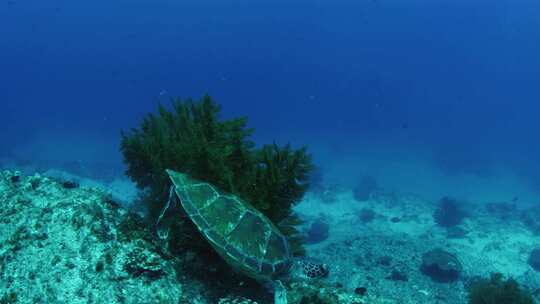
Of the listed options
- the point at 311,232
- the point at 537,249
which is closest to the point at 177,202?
the point at 311,232

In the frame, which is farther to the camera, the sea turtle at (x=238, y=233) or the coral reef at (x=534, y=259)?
the coral reef at (x=534, y=259)

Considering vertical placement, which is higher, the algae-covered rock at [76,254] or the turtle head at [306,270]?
the turtle head at [306,270]

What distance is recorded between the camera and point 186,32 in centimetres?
19788

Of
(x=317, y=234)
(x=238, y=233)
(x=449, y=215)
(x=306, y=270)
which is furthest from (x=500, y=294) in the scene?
(x=449, y=215)

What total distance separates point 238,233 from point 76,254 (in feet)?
6.37

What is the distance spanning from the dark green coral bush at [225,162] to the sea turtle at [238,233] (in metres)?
0.58

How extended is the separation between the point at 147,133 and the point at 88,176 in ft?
111

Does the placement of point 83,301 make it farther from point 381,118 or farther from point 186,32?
point 186,32

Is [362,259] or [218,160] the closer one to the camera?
[218,160]

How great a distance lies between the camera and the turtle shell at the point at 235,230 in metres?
4.55

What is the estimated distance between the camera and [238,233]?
4.79 meters

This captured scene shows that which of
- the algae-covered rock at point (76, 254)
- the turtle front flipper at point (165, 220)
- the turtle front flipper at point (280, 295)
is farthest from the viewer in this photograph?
the turtle front flipper at point (165, 220)

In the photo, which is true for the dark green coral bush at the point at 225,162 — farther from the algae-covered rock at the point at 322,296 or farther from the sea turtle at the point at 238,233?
the algae-covered rock at the point at 322,296

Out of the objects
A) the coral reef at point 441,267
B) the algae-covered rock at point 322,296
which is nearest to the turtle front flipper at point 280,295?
the algae-covered rock at point 322,296
